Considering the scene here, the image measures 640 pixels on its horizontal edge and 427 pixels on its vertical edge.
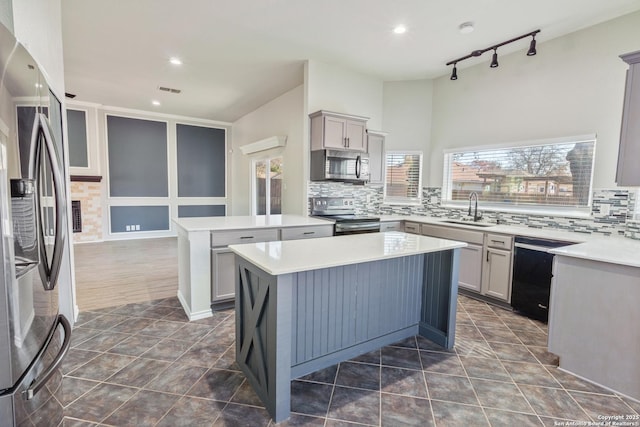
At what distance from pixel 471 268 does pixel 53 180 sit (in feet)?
12.4

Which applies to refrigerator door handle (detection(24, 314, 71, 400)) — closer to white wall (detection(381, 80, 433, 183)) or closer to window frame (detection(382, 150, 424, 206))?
window frame (detection(382, 150, 424, 206))

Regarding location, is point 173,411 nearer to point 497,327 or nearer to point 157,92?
point 497,327

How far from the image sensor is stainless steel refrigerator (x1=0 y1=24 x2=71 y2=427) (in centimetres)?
94

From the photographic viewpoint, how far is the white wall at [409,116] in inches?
187

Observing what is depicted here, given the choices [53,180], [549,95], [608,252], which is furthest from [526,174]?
[53,180]

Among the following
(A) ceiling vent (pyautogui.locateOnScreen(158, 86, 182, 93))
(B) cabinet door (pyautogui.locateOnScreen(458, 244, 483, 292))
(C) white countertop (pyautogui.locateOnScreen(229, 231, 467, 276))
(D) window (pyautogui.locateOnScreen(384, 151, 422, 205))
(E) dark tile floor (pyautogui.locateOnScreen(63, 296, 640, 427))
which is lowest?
(E) dark tile floor (pyautogui.locateOnScreen(63, 296, 640, 427))

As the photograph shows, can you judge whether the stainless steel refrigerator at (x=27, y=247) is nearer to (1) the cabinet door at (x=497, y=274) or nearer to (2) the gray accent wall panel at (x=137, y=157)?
(1) the cabinet door at (x=497, y=274)

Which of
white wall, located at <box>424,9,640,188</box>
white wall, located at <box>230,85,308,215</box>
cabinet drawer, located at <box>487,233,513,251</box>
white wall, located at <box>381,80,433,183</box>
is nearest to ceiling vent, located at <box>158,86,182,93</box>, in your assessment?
white wall, located at <box>230,85,308,215</box>

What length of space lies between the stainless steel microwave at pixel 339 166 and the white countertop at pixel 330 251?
1615 millimetres

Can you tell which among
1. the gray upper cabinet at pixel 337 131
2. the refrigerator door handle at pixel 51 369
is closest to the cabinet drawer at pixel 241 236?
the gray upper cabinet at pixel 337 131

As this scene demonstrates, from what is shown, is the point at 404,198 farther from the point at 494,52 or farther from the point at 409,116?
the point at 494,52

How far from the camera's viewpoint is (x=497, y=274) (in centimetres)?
331

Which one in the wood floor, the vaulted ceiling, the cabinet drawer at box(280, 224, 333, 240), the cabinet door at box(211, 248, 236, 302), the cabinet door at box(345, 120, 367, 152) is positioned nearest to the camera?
the vaulted ceiling

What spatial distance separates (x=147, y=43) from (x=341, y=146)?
266cm
